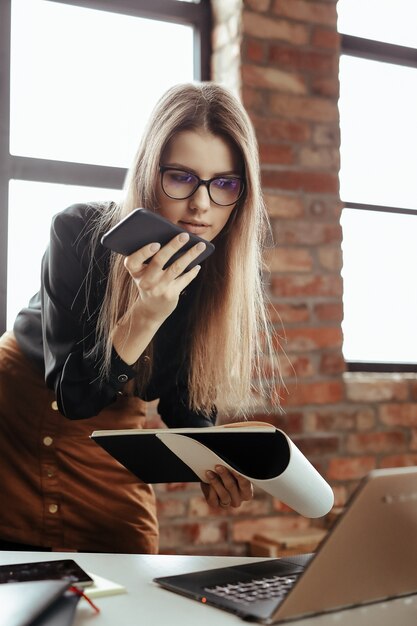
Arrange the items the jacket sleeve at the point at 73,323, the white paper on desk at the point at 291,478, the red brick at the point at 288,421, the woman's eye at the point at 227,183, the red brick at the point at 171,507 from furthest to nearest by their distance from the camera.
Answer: the red brick at the point at 288,421, the red brick at the point at 171,507, the woman's eye at the point at 227,183, the jacket sleeve at the point at 73,323, the white paper on desk at the point at 291,478

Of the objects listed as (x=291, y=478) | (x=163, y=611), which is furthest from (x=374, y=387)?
(x=163, y=611)

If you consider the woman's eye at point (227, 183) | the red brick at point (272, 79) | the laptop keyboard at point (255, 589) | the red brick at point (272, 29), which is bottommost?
the laptop keyboard at point (255, 589)

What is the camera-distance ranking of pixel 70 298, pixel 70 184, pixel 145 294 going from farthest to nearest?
pixel 70 184 → pixel 70 298 → pixel 145 294

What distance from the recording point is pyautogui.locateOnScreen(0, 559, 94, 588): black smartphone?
93 centimetres

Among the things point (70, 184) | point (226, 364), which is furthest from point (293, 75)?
point (226, 364)

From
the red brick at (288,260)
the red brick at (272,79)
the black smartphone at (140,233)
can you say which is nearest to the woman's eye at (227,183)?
the black smartphone at (140,233)

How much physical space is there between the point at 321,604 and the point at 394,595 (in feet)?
0.40

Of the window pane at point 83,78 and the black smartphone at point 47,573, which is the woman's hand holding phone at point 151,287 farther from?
the window pane at point 83,78

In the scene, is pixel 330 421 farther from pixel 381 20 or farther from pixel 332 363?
pixel 381 20

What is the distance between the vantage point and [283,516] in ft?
8.20

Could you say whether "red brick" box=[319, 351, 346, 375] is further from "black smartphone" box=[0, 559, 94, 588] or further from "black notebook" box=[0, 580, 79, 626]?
A: "black notebook" box=[0, 580, 79, 626]

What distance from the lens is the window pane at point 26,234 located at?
2371mm

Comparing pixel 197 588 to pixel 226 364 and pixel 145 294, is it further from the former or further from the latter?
pixel 226 364

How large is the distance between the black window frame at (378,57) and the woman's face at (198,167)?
1.43 meters
